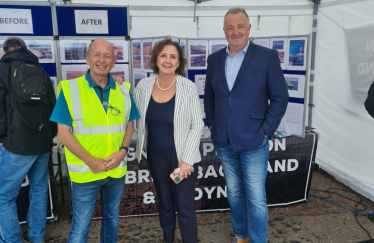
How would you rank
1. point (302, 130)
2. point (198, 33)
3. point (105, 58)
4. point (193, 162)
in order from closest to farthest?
point (105, 58) → point (193, 162) → point (302, 130) → point (198, 33)

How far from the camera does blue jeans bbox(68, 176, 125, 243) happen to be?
1.86 metres

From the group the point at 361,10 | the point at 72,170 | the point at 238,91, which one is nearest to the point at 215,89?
the point at 238,91

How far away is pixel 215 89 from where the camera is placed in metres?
2.24

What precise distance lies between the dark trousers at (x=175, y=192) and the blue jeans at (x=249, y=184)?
1.10 feet

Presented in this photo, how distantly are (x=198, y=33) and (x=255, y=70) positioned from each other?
2605 millimetres

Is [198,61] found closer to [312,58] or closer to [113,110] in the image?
[113,110]

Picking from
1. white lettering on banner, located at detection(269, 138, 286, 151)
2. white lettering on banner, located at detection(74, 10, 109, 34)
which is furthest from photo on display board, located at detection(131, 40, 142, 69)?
white lettering on banner, located at detection(269, 138, 286, 151)

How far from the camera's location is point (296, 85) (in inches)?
121

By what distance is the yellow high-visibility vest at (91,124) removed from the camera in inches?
69.0

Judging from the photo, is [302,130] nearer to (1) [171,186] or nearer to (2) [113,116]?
(1) [171,186]

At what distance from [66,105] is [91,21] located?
1.57m

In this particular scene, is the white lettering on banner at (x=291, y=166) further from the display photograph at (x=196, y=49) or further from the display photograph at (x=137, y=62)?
the display photograph at (x=137, y=62)

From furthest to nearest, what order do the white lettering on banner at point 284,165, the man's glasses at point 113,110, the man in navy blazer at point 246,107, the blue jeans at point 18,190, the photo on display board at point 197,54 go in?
the photo on display board at point 197,54, the white lettering on banner at point 284,165, the blue jeans at point 18,190, the man in navy blazer at point 246,107, the man's glasses at point 113,110

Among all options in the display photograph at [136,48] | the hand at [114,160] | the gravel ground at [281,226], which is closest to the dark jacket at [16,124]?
the hand at [114,160]
